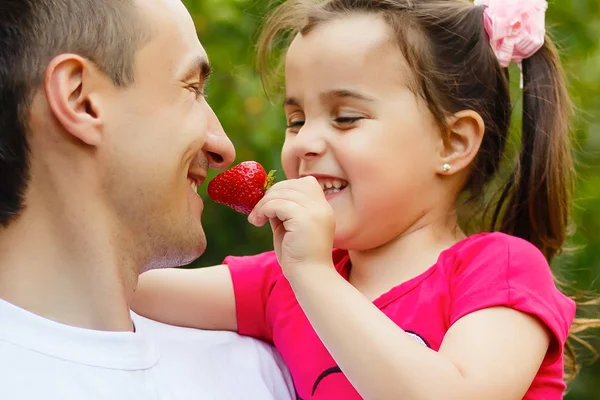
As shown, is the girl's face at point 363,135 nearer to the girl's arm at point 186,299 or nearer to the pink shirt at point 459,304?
the pink shirt at point 459,304

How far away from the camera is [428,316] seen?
215cm

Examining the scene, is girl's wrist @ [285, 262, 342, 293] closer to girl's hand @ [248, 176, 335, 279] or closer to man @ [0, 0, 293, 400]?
girl's hand @ [248, 176, 335, 279]

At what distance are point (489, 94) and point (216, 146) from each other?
0.77 m

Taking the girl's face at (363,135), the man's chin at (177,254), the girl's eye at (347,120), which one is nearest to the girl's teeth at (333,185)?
the girl's face at (363,135)

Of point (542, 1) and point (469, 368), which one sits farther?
point (542, 1)

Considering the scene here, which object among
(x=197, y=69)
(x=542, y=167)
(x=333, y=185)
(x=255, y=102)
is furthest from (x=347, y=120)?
(x=255, y=102)

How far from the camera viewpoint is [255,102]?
145 inches

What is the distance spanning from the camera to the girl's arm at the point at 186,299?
236cm

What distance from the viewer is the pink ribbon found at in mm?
2510

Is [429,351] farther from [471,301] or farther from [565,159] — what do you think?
[565,159]

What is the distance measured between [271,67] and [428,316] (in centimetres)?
130

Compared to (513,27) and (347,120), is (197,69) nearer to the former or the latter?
(347,120)

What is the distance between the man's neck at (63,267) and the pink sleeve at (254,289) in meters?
0.52

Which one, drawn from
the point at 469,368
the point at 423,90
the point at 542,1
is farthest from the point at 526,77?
the point at 469,368
